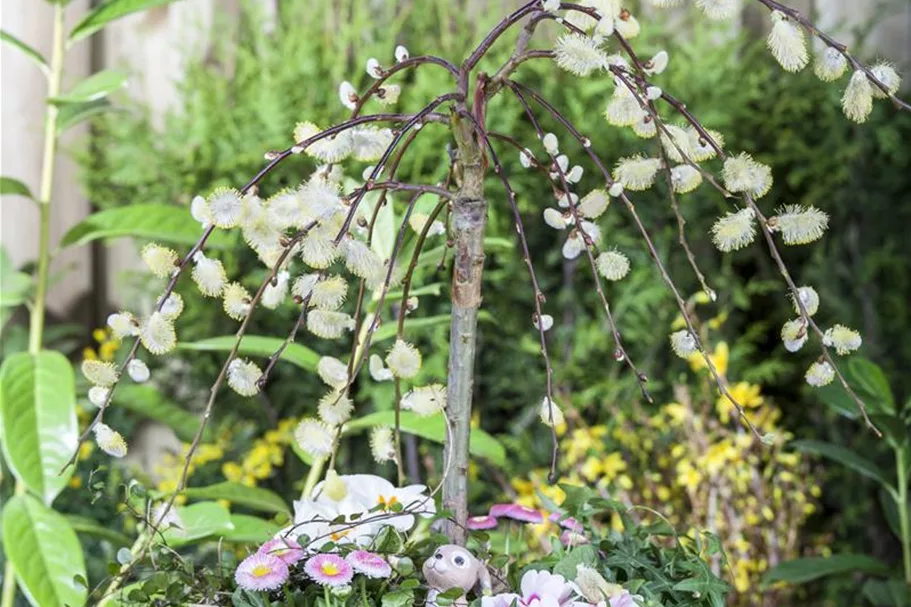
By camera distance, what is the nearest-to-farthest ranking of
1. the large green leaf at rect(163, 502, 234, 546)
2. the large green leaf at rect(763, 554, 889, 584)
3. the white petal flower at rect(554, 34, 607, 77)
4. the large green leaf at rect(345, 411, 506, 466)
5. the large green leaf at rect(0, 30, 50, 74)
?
1. the white petal flower at rect(554, 34, 607, 77)
2. the large green leaf at rect(163, 502, 234, 546)
3. the large green leaf at rect(345, 411, 506, 466)
4. the large green leaf at rect(0, 30, 50, 74)
5. the large green leaf at rect(763, 554, 889, 584)

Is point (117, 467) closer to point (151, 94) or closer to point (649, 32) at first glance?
point (151, 94)

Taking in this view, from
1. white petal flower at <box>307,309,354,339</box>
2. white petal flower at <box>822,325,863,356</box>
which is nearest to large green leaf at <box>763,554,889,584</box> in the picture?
white petal flower at <box>822,325,863,356</box>

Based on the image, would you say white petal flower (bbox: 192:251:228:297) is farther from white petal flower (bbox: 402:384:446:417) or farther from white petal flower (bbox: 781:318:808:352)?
white petal flower (bbox: 781:318:808:352)

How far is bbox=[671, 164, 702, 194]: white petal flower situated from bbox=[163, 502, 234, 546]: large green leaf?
0.44 m

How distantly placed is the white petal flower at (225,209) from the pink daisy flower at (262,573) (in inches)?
7.6

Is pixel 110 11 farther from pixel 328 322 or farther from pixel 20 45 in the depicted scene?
pixel 328 322

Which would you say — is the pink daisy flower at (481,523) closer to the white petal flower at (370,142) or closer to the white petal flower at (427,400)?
the white petal flower at (427,400)

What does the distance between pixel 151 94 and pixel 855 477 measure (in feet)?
4.24

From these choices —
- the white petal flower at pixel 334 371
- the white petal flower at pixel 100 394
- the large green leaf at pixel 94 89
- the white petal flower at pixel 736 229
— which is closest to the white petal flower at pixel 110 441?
the white petal flower at pixel 100 394

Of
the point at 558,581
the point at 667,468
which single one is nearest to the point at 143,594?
the point at 558,581

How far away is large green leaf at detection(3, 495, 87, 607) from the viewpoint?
102 centimetres

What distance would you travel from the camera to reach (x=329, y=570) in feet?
2.11

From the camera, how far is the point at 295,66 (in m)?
1.68

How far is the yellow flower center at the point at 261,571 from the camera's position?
0.65 m
